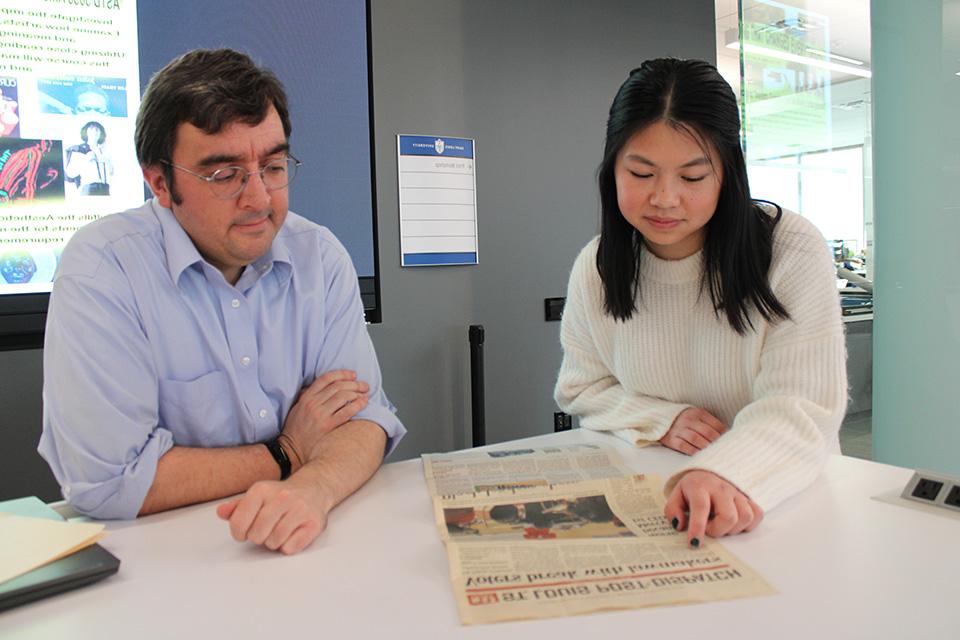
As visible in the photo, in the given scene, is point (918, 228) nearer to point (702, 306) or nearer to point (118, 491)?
point (702, 306)

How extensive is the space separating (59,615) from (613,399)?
1078mm

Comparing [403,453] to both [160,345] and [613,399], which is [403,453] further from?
[160,345]

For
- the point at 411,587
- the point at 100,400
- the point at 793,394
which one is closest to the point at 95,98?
the point at 100,400

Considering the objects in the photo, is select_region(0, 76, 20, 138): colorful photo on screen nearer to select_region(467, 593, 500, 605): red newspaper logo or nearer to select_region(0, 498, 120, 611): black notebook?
select_region(0, 498, 120, 611): black notebook

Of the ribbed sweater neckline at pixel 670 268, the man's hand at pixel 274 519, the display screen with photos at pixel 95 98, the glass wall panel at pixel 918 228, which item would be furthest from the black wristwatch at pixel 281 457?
the glass wall panel at pixel 918 228

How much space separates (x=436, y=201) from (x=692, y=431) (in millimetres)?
1572

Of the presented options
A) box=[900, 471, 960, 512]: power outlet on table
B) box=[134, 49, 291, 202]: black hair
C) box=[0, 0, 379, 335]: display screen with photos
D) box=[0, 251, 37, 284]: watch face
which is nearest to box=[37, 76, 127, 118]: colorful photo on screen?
box=[0, 0, 379, 335]: display screen with photos

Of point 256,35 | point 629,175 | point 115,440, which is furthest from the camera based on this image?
point 256,35

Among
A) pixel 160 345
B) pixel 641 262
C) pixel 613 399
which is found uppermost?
pixel 641 262

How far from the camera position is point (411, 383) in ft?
8.86

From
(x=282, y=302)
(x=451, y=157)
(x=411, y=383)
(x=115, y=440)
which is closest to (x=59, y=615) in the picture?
(x=115, y=440)

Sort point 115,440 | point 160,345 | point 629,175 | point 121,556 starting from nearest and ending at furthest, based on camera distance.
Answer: point 121,556
point 115,440
point 160,345
point 629,175

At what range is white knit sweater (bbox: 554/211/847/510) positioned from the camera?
1.13m

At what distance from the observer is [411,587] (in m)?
0.85
